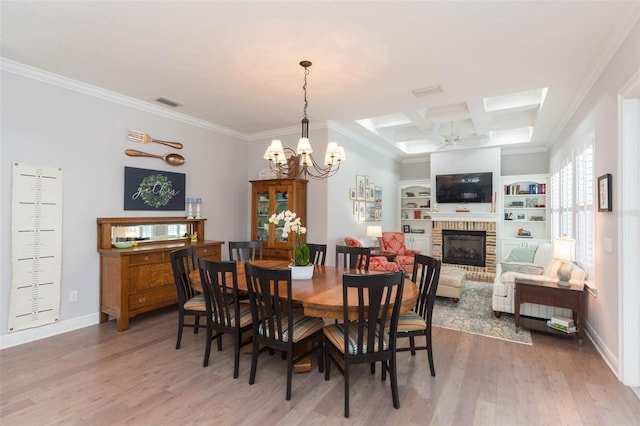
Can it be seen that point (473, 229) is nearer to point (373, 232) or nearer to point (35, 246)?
point (373, 232)

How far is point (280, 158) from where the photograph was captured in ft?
10.4

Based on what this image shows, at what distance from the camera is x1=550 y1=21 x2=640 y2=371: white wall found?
257cm

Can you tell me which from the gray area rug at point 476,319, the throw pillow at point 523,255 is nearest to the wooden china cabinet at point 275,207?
the gray area rug at point 476,319

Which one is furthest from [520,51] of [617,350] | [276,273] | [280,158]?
[276,273]

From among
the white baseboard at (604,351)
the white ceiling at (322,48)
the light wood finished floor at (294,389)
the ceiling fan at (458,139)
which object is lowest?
the light wood finished floor at (294,389)

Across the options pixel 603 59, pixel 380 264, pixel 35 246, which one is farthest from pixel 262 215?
pixel 603 59

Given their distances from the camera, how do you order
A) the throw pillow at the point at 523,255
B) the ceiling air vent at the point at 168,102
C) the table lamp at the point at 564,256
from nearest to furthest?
the table lamp at the point at 564,256
the ceiling air vent at the point at 168,102
the throw pillow at the point at 523,255

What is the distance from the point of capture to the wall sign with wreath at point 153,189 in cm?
418

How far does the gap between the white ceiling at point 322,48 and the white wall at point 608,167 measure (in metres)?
0.19

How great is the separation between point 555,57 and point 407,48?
4.83ft

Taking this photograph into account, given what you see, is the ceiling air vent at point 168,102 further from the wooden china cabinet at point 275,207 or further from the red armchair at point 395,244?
the red armchair at point 395,244

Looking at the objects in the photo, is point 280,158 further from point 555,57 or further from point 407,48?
point 555,57

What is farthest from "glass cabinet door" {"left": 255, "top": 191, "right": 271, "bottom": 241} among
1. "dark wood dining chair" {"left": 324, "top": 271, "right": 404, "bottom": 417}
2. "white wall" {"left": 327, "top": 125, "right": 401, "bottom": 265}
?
"dark wood dining chair" {"left": 324, "top": 271, "right": 404, "bottom": 417}

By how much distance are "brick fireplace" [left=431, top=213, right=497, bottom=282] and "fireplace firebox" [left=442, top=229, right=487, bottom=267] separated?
3.0 inches
